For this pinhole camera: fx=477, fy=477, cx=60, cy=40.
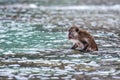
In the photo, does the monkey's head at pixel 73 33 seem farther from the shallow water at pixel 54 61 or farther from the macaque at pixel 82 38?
the shallow water at pixel 54 61

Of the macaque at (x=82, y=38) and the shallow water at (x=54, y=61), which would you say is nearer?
the shallow water at (x=54, y=61)

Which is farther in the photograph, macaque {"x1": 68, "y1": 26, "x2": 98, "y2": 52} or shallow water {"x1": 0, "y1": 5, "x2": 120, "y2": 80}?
macaque {"x1": 68, "y1": 26, "x2": 98, "y2": 52}

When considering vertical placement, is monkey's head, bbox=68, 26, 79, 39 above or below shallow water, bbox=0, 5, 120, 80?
above

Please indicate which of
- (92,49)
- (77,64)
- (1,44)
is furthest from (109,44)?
(77,64)

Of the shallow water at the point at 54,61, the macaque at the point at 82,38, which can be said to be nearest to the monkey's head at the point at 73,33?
the macaque at the point at 82,38

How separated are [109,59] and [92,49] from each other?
93.2 inches

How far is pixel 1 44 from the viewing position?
25312 mm

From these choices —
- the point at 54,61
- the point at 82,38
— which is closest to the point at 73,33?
the point at 82,38

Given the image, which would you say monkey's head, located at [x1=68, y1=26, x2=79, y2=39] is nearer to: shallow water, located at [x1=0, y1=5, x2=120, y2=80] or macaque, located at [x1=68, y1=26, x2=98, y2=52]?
macaque, located at [x1=68, y1=26, x2=98, y2=52]

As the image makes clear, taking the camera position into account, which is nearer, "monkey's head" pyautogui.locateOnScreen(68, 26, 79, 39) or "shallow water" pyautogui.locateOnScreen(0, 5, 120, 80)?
"shallow water" pyautogui.locateOnScreen(0, 5, 120, 80)

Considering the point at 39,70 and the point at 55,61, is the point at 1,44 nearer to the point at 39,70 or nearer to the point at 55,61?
the point at 55,61

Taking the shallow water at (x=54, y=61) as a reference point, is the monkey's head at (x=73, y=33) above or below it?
above

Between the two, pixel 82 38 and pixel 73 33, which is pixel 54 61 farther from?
pixel 82 38

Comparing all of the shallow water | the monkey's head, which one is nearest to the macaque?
the monkey's head
